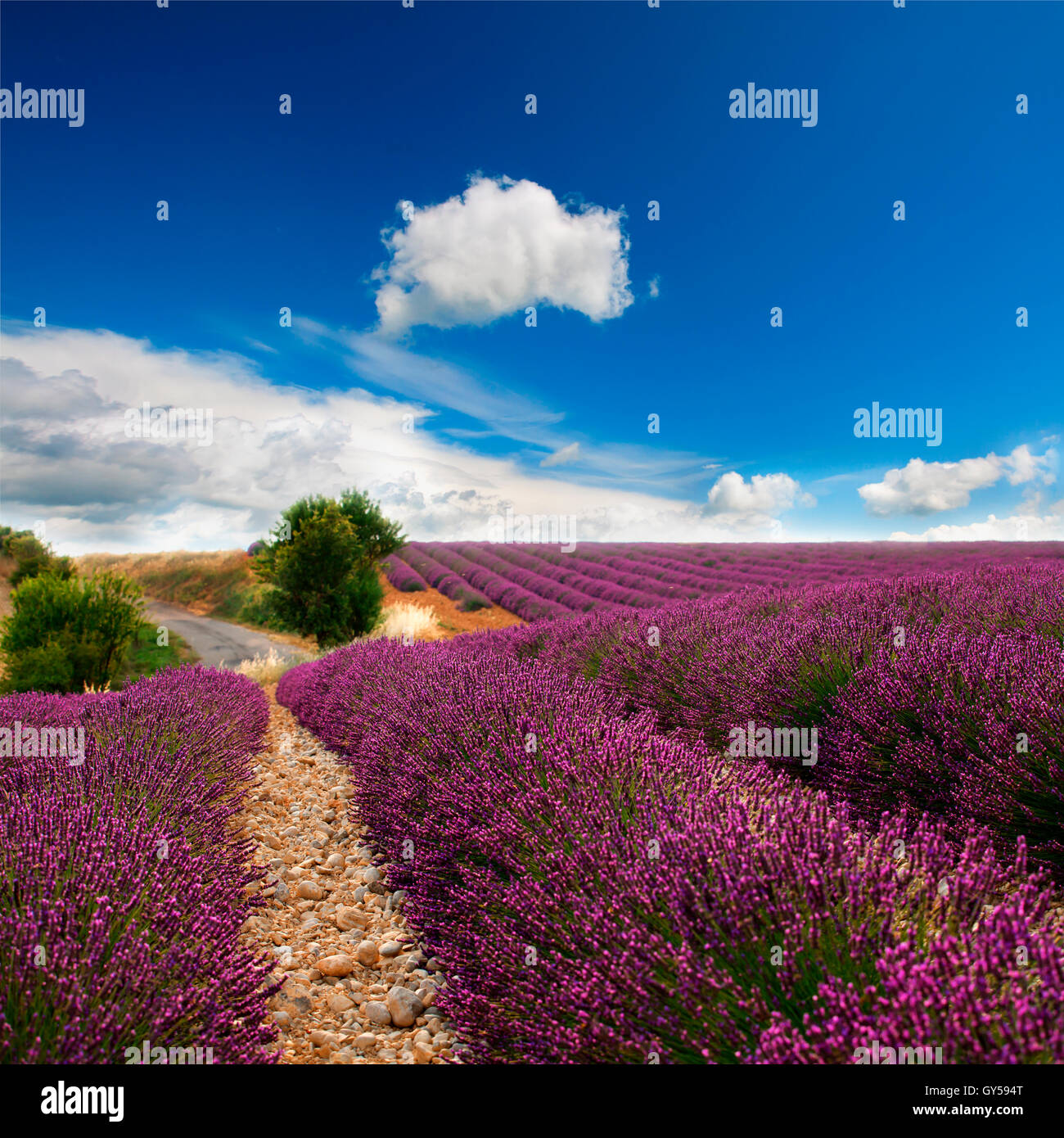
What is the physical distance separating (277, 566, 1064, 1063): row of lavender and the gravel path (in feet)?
0.62

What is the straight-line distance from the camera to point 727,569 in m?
19.4

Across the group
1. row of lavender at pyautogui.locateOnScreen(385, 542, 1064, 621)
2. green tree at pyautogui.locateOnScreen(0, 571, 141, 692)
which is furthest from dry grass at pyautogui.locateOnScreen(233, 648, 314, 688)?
row of lavender at pyautogui.locateOnScreen(385, 542, 1064, 621)

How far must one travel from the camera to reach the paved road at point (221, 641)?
15284 mm

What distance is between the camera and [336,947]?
263 centimetres

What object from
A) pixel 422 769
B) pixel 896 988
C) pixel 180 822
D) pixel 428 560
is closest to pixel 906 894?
pixel 896 988

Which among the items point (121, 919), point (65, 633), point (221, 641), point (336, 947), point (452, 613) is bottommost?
point (221, 641)

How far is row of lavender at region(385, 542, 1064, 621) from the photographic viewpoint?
631 inches

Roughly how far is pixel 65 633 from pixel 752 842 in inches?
429

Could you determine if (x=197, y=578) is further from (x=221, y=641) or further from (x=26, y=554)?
(x=221, y=641)

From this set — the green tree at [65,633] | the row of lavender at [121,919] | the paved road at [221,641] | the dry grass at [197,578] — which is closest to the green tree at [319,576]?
the paved road at [221,641]

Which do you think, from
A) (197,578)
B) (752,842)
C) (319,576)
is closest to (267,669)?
(319,576)

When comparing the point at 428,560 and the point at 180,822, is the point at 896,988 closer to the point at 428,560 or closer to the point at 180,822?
Answer: the point at 180,822
